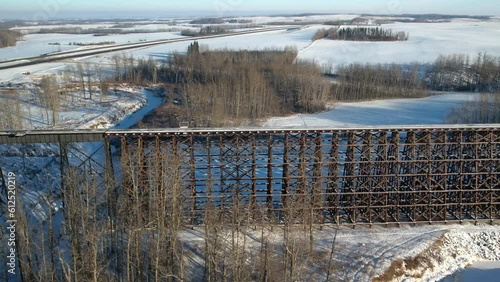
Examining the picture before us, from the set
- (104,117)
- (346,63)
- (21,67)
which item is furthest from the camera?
(346,63)

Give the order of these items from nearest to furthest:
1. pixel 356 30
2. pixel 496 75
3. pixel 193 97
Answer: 1. pixel 193 97
2. pixel 496 75
3. pixel 356 30

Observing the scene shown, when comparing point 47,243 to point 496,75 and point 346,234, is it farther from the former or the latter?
point 496,75

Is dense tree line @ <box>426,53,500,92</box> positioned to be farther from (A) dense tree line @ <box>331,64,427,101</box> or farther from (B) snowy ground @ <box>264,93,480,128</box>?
(B) snowy ground @ <box>264,93,480,128</box>

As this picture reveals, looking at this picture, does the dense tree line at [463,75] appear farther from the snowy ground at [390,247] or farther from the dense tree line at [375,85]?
the snowy ground at [390,247]

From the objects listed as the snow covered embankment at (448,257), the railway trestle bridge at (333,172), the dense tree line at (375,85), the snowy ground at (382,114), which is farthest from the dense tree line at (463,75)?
the snow covered embankment at (448,257)

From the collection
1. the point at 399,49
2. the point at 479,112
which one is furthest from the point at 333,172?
the point at 399,49

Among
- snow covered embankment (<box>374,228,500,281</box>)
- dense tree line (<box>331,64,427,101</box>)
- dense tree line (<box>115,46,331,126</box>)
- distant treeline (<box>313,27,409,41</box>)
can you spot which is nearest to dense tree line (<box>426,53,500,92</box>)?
dense tree line (<box>331,64,427,101</box>)

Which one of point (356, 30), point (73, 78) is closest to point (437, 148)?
point (73, 78)
